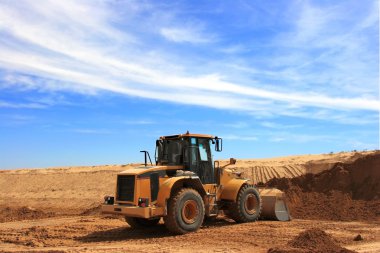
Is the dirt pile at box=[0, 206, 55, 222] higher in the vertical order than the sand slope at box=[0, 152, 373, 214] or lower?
lower

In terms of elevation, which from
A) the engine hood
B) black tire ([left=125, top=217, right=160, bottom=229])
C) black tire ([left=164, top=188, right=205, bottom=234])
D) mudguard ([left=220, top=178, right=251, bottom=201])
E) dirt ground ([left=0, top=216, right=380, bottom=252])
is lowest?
dirt ground ([left=0, top=216, right=380, bottom=252])

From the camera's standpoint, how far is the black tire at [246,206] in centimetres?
1349

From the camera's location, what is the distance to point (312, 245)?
9047 millimetres

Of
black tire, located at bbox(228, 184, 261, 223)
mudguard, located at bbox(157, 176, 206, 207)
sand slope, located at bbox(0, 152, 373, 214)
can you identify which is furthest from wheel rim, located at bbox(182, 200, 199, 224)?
sand slope, located at bbox(0, 152, 373, 214)

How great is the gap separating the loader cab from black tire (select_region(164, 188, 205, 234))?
991mm

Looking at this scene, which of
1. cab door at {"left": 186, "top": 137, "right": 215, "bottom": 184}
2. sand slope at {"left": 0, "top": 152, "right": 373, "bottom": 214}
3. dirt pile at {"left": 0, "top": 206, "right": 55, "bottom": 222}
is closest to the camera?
cab door at {"left": 186, "top": 137, "right": 215, "bottom": 184}

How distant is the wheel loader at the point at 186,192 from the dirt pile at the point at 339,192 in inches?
114

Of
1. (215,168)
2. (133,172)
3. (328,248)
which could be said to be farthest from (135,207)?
(328,248)

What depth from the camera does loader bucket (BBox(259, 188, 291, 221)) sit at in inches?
571

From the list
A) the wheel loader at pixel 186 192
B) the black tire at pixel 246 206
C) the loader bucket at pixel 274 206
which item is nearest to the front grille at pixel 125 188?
the wheel loader at pixel 186 192

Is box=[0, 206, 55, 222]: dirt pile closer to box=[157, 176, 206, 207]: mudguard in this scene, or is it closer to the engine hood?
the engine hood

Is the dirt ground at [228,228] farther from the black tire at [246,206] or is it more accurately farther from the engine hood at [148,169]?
the engine hood at [148,169]

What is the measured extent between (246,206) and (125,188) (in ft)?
13.4

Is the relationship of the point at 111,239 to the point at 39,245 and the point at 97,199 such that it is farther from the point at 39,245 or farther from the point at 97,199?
the point at 97,199
